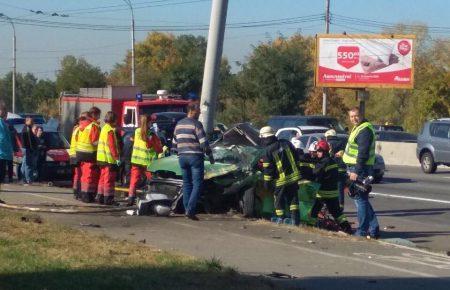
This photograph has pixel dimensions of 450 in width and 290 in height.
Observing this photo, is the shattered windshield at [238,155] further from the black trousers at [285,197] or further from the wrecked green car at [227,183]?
the black trousers at [285,197]

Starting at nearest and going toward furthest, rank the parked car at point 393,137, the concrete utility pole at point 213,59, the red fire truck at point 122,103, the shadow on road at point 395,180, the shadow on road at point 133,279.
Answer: the shadow on road at point 133,279 < the concrete utility pole at point 213,59 < the shadow on road at point 395,180 < the red fire truck at point 122,103 < the parked car at point 393,137

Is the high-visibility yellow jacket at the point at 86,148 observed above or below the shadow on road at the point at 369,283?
above

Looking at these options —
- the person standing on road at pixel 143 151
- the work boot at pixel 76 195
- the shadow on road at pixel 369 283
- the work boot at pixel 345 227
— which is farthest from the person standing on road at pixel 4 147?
the shadow on road at pixel 369 283

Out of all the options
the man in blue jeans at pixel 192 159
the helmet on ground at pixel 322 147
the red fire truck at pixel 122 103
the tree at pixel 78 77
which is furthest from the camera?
the tree at pixel 78 77

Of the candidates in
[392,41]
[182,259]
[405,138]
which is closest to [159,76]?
[392,41]

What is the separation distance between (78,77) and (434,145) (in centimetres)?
4681

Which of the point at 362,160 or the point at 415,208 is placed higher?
the point at 362,160

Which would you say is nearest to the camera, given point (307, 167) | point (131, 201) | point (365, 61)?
point (307, 167)

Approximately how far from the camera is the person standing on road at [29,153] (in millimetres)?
20641

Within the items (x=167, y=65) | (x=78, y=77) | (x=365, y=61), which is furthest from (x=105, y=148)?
(x=167, y=65)

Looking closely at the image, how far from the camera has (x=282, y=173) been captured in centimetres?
1330

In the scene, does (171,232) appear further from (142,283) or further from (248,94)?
(248,94)

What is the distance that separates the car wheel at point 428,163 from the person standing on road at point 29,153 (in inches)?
584

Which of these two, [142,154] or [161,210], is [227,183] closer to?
[161,210]
